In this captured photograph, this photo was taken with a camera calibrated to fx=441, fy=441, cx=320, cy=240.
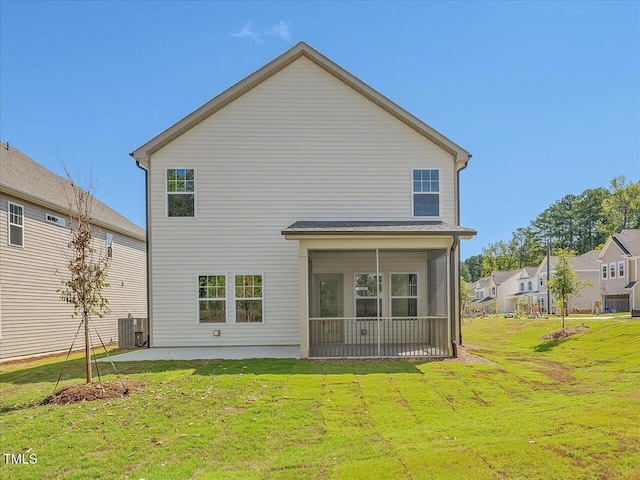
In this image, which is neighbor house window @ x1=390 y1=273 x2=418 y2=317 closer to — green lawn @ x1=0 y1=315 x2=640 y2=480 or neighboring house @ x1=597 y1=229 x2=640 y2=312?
green lawn @ x1=0 y1=315 x2=640 y2=480

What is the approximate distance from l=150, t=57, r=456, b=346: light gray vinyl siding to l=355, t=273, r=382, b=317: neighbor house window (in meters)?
1.97

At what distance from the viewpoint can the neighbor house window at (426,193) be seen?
A: 1438 cm

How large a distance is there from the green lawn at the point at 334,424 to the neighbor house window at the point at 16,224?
536 cm

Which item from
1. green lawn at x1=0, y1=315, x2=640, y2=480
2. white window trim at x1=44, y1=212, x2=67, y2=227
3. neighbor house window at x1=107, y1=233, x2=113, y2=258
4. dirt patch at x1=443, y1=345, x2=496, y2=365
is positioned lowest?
dirt patch at x1=443, y1=345, x2=496, y2=365

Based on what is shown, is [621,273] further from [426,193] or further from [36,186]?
[36,186]

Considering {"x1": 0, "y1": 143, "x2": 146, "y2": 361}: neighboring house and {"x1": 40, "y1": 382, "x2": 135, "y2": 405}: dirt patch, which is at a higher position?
{"x1": 0, "y1": 143, "x2": 146, "y2": 361}: neighboring house

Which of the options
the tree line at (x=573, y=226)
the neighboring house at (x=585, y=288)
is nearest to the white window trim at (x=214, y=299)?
the neighboring house at (x=585, y=288)

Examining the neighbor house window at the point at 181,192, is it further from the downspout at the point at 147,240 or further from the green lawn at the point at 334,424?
the green lawn at the point at 334,424

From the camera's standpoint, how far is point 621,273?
114ft

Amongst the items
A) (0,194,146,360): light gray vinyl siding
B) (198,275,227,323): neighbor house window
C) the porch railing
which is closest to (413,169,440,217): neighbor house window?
the porch railing

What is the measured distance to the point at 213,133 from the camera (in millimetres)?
14305

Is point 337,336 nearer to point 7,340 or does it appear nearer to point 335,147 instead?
point 335,147

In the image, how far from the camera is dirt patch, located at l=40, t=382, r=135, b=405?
7.71 metres

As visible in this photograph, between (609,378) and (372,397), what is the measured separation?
242 inches
